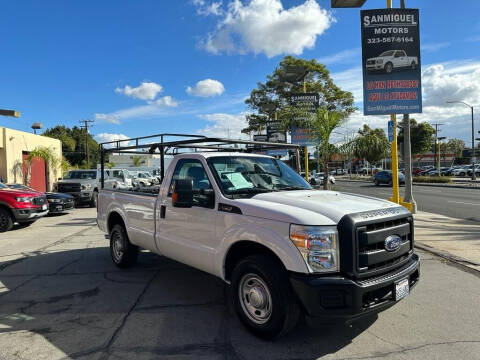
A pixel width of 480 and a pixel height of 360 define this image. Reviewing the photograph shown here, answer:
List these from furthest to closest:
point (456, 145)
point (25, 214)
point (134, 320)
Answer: point (456, 145) < point (25, 214) < point (134, 320)

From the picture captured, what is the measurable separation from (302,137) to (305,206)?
11663 mm

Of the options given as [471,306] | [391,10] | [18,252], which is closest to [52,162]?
[18,252]

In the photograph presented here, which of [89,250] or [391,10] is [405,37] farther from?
[89,250]

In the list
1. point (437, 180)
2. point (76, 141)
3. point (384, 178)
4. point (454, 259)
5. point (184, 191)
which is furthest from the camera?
point (76, 141)

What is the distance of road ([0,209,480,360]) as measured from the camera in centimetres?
340

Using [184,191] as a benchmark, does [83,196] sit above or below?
below

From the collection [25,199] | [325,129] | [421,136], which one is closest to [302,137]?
[325,129]

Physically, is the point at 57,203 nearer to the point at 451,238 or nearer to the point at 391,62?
the point at 391,62

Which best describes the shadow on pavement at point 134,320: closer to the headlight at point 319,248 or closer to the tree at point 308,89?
the headlight at point 319,248

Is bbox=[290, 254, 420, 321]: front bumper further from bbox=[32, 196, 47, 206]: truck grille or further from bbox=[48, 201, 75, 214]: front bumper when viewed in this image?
bbox=[48, 201, 75, 214]: front bumper

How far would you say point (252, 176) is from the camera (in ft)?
15.0

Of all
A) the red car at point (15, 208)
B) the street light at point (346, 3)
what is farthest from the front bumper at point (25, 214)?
the street light at point (346, 3)

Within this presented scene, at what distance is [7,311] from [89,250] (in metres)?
3.58

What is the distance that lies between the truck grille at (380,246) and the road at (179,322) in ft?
2.22
